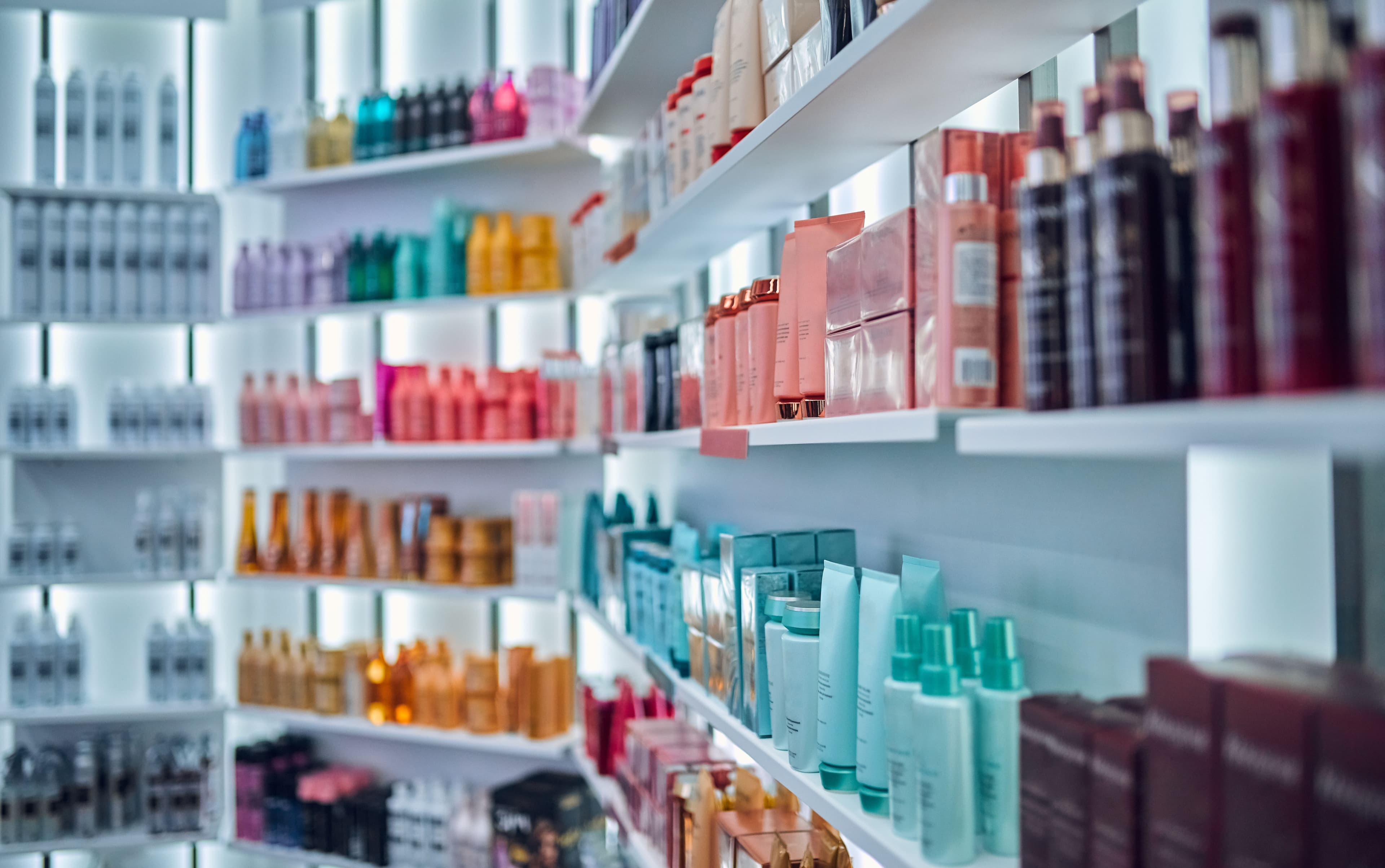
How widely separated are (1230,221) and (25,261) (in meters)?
4.20

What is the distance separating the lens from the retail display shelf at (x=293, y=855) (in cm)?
343

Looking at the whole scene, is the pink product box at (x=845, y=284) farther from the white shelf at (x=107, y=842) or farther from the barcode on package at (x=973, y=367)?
the white shelf at (x=107, y=842)

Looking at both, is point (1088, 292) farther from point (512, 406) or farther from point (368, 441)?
point (368, 441)

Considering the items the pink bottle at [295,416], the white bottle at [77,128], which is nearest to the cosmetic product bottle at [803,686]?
the pink bottle at [295,416]

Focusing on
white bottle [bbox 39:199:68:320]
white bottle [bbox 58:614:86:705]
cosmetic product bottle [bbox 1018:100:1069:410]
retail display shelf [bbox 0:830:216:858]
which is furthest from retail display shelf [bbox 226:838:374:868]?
cosmetic product bottle [bbox 1018:100:1069:410]

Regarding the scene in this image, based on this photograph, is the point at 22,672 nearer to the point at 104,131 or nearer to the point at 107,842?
the point at 107,842

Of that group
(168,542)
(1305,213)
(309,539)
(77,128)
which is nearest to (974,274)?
(1305,213)

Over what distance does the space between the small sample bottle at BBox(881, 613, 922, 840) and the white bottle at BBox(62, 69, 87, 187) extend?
12.8 ft

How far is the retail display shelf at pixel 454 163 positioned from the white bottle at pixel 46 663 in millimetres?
1770

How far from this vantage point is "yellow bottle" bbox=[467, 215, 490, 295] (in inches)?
134

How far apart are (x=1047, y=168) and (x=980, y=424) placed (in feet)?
0.71

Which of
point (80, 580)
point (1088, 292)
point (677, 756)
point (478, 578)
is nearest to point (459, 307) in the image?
point (478, 578)

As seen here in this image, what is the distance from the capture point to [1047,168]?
31.7 inches

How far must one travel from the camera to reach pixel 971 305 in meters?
0.92
